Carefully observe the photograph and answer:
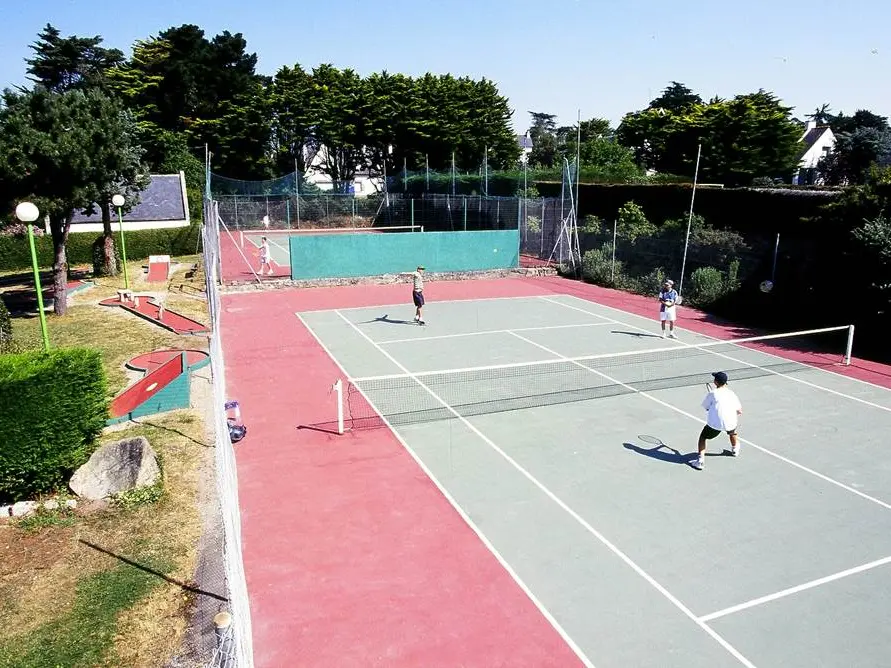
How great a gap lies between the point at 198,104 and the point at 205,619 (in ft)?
202

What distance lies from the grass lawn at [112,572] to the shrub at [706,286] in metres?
18.1

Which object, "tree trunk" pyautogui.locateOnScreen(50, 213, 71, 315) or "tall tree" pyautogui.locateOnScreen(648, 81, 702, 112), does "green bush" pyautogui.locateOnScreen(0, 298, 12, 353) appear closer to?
"tree trunk" pyautogui.locateOnScreen(50, 213, 71, 315)

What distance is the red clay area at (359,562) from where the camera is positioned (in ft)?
22.9

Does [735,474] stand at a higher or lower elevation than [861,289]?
lower

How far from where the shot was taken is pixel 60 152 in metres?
20.0

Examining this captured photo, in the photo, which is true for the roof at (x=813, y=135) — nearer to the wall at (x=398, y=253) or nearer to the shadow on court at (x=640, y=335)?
the wall at (x=398, y=253)

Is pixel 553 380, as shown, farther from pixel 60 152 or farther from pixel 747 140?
pixel 747 140

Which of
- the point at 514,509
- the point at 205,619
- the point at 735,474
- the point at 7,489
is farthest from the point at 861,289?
the point at 7,489

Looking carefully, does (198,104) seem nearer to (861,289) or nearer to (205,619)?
(861,289)

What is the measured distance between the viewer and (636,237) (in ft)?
92.5

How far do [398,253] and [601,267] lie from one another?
8.77m

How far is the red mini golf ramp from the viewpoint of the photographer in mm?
20375

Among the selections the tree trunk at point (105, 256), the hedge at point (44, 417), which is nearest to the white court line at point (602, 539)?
the hedge at point (44, 417)

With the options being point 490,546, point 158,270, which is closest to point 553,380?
point 490,546
